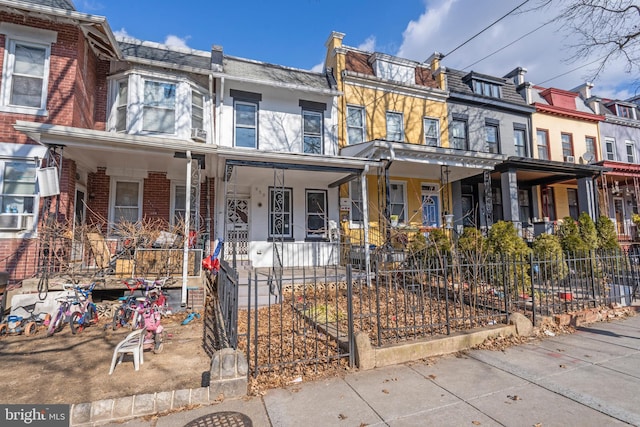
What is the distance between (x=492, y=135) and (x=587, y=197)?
15.3ft

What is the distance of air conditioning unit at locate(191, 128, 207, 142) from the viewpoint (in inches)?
375

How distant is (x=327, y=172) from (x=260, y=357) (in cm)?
594

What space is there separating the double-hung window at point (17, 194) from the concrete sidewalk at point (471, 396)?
7305mm

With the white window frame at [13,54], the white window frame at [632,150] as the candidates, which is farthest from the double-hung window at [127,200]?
the white window frame at [632,150]

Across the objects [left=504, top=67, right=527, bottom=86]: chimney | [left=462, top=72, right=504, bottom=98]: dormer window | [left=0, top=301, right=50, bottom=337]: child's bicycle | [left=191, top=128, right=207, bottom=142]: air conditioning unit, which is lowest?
[left=0, top=301, right=50, bottom=337]: child's bicycle

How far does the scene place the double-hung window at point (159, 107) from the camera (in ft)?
30.7

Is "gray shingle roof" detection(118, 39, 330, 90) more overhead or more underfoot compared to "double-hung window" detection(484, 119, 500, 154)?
more overhead

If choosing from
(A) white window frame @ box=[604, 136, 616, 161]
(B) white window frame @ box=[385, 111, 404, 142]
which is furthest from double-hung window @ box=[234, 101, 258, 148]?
(A) white window frame @ box=[604, 136, 616, 161]

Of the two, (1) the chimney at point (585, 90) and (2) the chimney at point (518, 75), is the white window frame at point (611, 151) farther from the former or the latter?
(2) the chimney at point (518, 75)

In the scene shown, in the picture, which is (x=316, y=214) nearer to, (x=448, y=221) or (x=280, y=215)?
(x=280, y=215)

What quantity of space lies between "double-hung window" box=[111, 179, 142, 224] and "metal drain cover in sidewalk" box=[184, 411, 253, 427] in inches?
316

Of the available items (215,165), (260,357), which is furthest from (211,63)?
(260,357)

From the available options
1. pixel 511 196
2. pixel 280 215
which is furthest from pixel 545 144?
pixel 280 215

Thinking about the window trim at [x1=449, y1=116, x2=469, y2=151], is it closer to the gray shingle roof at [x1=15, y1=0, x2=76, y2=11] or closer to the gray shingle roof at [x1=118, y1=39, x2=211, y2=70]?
the gray shingle roof at [x1=118, y1=39, x2=211, y2=70]
